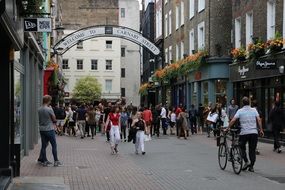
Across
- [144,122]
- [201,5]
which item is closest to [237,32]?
[201,5]

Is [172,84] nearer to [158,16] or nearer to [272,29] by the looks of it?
[158,16]

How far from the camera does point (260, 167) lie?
15453mm

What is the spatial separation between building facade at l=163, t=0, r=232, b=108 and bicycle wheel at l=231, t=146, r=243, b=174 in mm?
19052

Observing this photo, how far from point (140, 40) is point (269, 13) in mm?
15061

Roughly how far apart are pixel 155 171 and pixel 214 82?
20.6 metres

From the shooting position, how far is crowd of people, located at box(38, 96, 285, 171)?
14.6 m

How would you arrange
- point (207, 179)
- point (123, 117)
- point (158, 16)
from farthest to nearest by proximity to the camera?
point (158, 16) → point (123, 117) → point (207, 179)

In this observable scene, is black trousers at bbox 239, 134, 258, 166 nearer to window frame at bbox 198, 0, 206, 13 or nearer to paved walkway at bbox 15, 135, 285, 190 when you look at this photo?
paved walkway at bbox 15, 135, 285, 190

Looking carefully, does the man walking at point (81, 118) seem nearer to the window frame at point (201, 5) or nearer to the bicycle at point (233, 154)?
the window frame at point (201, 5)

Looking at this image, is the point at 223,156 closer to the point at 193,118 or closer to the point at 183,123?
the point at 183,123

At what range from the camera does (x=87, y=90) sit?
74312 millimetres

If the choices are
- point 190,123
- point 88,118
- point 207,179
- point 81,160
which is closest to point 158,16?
point 190,123

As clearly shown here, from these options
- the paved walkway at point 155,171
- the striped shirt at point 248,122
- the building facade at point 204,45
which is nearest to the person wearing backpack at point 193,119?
the building facade at point 204,45


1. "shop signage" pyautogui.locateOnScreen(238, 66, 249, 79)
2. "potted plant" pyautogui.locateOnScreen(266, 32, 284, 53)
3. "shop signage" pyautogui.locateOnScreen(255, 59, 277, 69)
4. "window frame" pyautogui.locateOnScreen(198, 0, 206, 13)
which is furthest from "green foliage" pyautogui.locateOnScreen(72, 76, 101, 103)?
"shop signage" pyautogui.locateOnScreen(255, 59, 277, 69)
